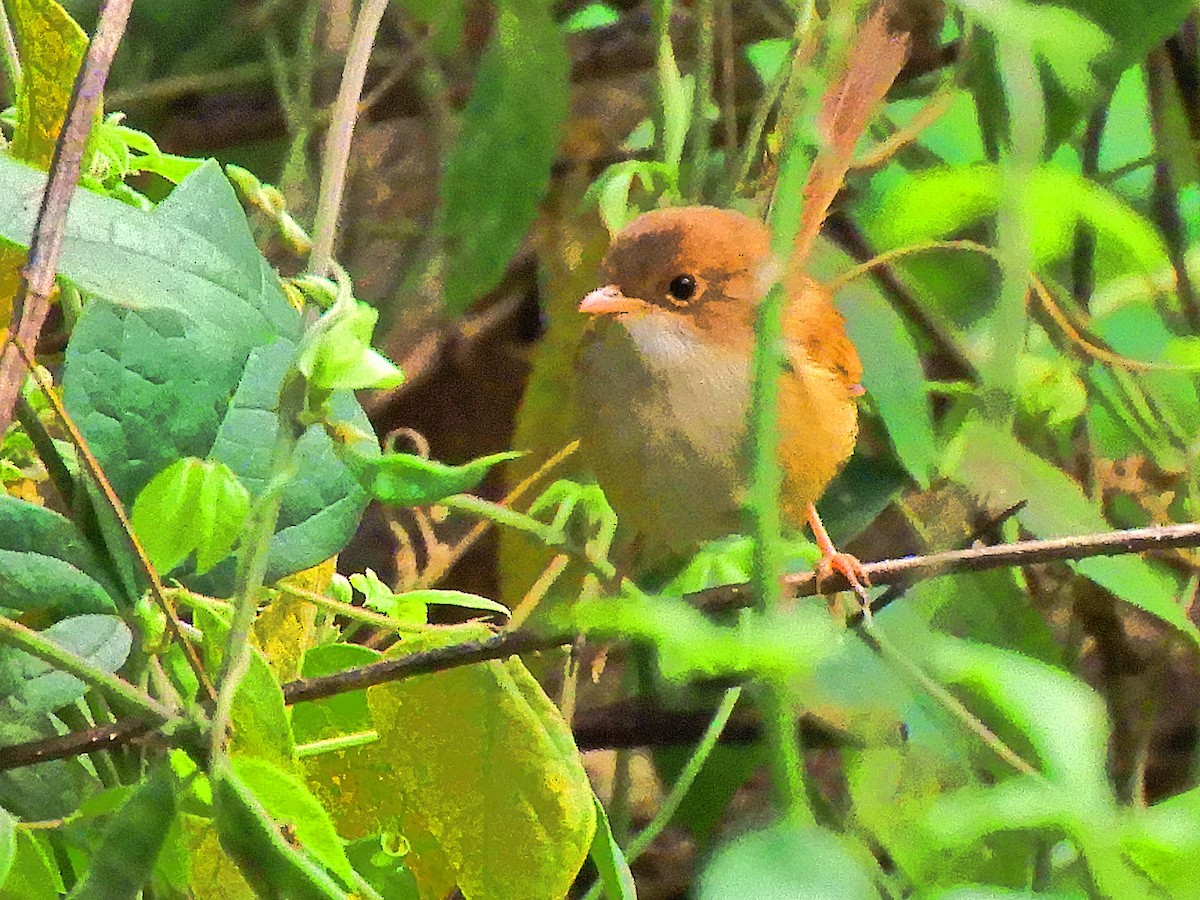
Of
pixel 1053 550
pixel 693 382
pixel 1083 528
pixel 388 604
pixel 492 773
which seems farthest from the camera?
pixel 693 382

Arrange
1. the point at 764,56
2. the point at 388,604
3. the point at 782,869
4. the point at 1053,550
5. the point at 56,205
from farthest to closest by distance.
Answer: the point at 764,56 < the point at 388,604 < the point at 1053,550 < the point at 56,205 < the point at 782,869

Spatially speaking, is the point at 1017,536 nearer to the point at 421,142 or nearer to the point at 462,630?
the point at 462,630

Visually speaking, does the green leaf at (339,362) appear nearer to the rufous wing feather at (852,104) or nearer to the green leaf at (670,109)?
the rufous wing feather at (852,104)

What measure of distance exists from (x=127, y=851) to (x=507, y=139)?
686mm

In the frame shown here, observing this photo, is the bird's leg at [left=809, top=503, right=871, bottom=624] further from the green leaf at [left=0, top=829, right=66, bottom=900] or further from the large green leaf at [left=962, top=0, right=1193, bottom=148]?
the green leaf at [left=0, top=829, right=66, bottom=900]

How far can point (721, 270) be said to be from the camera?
1.30m

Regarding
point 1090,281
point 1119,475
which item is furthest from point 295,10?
point 1119,475

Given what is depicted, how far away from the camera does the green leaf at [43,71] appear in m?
0.74

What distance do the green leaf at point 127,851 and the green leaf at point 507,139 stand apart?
64cm

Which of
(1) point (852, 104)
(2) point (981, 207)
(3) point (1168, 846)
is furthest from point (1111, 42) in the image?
(3) point (1168, 846)

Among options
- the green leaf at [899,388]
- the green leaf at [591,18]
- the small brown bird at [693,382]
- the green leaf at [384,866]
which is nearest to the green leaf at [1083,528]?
the green leaf at [899,388]

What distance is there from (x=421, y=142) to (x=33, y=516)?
113cm

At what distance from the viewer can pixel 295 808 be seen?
0.69 metres

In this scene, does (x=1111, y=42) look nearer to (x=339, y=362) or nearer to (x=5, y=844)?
(x=339, y=362)
